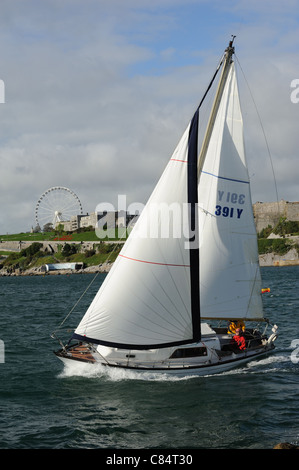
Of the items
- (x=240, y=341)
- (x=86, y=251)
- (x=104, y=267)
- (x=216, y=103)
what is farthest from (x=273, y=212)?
(x=216, y=103)

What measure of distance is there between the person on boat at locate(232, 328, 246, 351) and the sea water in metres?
0.90

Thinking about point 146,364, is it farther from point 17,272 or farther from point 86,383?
point 17,272

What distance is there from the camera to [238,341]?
20578mm

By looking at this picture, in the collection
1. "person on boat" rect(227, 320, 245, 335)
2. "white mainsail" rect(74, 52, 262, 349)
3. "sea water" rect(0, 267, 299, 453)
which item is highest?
"white mainsail" rect(74, 52, 262, 349)

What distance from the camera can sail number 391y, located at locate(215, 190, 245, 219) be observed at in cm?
2034

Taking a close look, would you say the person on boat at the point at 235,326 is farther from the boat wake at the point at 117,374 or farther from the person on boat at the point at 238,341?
the boat wake at the point at 117,374

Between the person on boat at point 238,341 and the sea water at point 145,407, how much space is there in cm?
90

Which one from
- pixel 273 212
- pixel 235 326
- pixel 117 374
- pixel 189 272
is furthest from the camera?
pixel 273 212

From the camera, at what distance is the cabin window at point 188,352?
19.1m

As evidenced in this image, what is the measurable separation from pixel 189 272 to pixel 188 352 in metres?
3.21

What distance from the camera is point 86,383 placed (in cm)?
1891

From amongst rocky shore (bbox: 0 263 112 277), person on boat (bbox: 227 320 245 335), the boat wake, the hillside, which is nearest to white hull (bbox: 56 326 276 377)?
the boat wake

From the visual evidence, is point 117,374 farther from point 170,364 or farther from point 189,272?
point 189,272

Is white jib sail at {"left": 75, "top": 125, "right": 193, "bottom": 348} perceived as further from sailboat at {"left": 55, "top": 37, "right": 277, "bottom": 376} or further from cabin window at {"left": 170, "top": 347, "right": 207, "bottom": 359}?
cabin window at {"left": 170, "top": 347, "right": 207, "bottom": 359}
